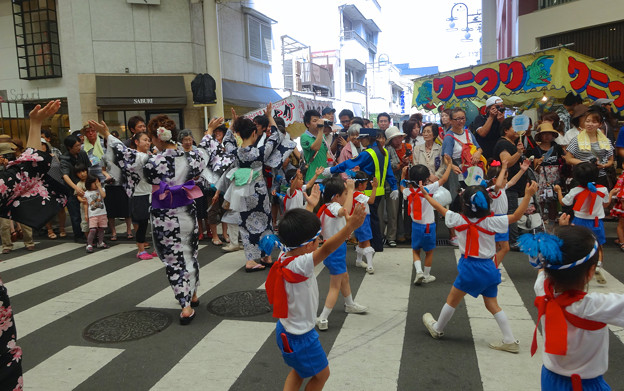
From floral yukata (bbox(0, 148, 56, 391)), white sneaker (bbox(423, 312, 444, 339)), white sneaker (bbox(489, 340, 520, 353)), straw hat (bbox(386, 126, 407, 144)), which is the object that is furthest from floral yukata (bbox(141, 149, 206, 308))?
straw hat (bbox(386, 126, 407, 144))

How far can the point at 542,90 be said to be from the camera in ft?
25.7

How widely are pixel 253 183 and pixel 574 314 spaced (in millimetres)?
4560

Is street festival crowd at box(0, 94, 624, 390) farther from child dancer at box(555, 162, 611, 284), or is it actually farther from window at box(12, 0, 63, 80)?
window at box(12, 0, 63, 80)

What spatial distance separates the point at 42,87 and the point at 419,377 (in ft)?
54.0

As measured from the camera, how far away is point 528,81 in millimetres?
7820

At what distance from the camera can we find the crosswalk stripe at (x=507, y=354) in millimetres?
3270

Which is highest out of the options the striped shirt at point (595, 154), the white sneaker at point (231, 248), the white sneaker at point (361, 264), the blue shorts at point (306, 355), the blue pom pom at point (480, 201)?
the striped shirt at point (595, 154)

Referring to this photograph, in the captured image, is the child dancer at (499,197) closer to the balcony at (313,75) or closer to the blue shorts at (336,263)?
the blue shorts at (336,263)

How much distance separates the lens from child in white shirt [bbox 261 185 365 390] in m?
2.68

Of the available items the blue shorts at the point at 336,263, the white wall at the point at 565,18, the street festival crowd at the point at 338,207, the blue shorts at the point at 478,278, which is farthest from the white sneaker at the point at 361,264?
the white wall at the point at 565,18

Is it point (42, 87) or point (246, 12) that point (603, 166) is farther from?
point (42, 87)

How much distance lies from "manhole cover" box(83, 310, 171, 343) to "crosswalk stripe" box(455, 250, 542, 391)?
9.75ft

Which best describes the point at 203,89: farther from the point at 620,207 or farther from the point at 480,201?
the point at 480,201

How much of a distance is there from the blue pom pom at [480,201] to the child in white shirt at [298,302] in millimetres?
1562
